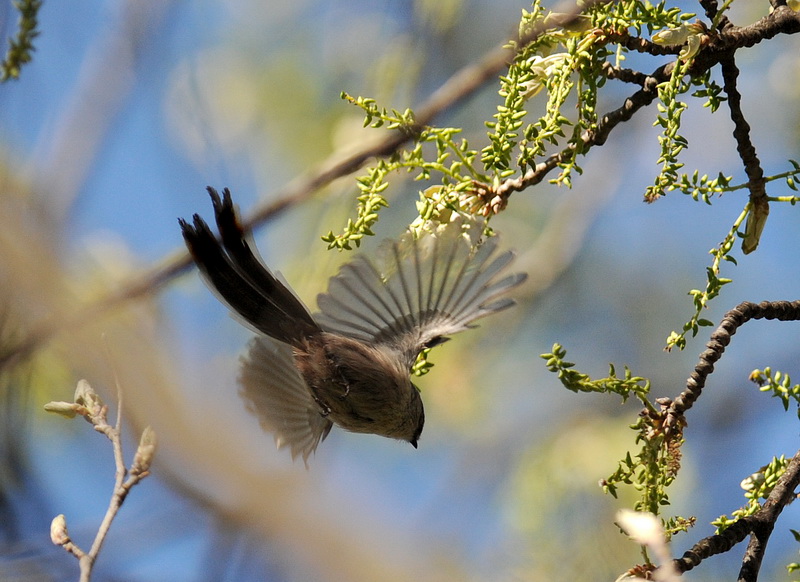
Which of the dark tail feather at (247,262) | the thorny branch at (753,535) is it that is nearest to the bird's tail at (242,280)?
the dark tail feather at (247,262)

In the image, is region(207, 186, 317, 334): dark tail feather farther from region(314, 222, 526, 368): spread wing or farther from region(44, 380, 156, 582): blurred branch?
region(44, 380, 156, 582): blurred branch

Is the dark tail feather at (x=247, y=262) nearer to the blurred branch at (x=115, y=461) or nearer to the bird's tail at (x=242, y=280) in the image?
the bird's tail at (x=242, y=280)

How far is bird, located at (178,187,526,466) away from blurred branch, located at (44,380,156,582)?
0.38m

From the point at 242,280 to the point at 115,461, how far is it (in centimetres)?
53

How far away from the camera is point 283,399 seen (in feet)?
5.72

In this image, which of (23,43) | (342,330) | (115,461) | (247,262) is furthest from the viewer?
(342,330)

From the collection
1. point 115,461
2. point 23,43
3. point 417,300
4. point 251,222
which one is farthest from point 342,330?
point 23,43

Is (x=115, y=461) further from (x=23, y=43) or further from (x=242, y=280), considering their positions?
(x=23, y=43)

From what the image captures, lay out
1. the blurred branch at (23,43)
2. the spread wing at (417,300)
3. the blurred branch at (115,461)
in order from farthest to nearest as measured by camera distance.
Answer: the spread wing at (417,300) → the blurred branch at (23,43) → the blurred branch at (115,461)

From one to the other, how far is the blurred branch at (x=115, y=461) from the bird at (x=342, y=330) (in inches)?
15.1

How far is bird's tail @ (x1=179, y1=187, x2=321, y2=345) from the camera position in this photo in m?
1.46

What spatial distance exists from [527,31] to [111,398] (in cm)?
112

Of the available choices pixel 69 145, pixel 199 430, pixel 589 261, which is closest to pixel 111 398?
pixel 199 430

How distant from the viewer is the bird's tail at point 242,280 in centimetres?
146
